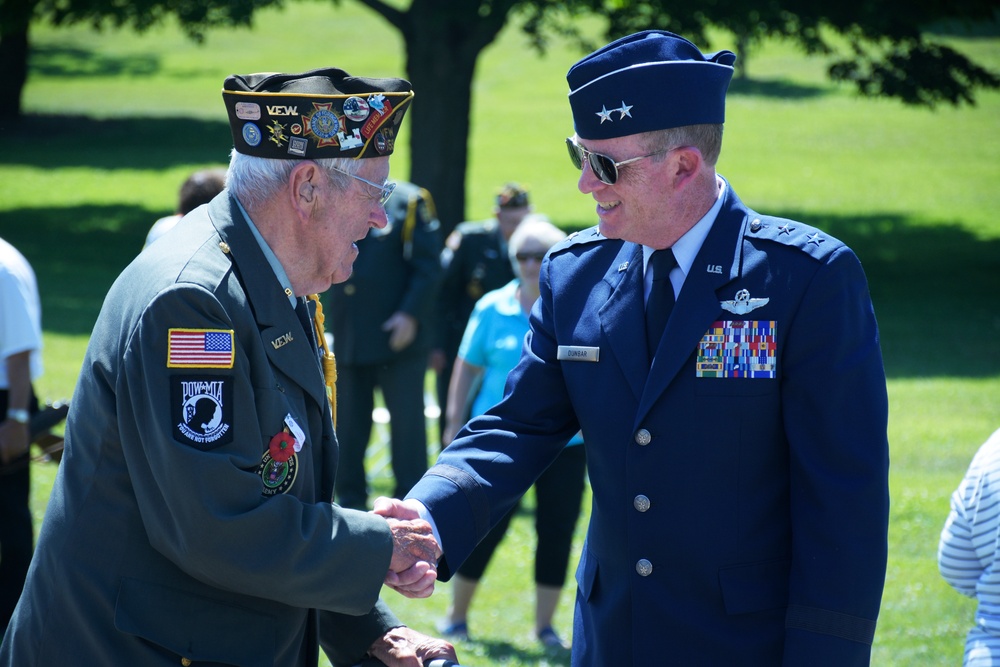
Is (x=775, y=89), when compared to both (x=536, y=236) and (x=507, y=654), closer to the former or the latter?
(x=536, y=236)

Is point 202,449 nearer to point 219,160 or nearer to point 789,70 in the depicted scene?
point 219,160

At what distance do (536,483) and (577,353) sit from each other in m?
3.42

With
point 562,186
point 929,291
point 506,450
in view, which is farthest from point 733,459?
point 562,186

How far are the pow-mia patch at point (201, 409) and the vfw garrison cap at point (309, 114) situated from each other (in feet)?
1.93

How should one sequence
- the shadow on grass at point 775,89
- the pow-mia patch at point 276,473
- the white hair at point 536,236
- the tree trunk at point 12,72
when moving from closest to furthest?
the pow-mia patch at point 276,473
the white hair at point 536,236
the tree trunk at point 12,72
the shadow on grass at point 775,89

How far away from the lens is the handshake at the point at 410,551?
279cm

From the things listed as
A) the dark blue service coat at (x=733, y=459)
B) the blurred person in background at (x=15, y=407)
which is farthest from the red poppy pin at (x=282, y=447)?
the blurred person in background at (x=15, y=407)

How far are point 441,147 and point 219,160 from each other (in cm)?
1568

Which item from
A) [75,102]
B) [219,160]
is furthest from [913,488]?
[75,102]

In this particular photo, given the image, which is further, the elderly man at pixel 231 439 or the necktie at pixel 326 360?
the necktie at pixel 326 360

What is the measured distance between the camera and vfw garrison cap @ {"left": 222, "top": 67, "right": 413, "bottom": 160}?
8.74 ft

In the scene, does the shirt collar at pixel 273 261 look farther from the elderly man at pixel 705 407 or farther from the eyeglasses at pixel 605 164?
the eyeglasses at pixel 605 164

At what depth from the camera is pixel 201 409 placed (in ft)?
7.76

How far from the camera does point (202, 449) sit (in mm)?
2350
